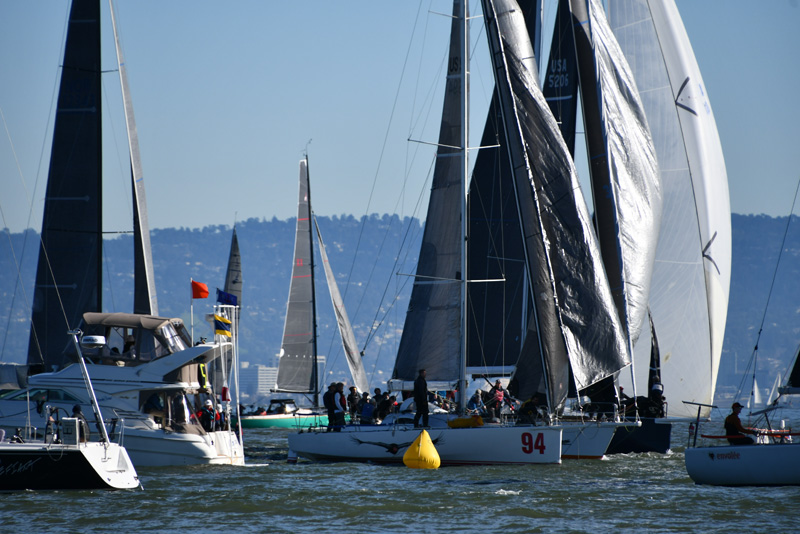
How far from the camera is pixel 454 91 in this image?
29328mm

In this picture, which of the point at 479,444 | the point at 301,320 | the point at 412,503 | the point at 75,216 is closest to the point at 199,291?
the point at 75,216

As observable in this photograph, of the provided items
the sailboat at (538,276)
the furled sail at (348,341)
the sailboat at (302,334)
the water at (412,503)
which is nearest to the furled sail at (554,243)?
the sailboat at (538,276)

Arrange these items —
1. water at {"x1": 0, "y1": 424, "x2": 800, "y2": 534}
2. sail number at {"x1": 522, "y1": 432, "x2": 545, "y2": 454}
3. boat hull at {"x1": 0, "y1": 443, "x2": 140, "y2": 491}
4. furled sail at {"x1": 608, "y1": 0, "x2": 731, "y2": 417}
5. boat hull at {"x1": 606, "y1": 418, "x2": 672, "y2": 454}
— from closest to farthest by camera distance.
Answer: water at {"x1": 0, "y1": 424, "x2": 800, "y2": 534}
boat hull at {"x1": 0, "y1": 443, "x2": 140, "y2": 491}
sail number at {"x1": 522, "y1": 432, "x2": 545, "y2": 454}
boat hull at {"x1": 606, "y1": 418, "x2": 672, "y2": 454}
furled sail at {"x1": 608, "y1": 0, "x2": 731, "y2": 417}

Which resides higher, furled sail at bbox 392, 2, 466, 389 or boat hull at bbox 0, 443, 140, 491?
furled sail at bbox 392, 2, 466, 389

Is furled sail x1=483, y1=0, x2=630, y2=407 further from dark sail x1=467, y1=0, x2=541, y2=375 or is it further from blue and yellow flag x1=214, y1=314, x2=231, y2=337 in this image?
blue and yellow flag x1=214, y1=314, x2=231, y2=337

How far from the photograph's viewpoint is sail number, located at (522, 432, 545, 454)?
23.8 metres

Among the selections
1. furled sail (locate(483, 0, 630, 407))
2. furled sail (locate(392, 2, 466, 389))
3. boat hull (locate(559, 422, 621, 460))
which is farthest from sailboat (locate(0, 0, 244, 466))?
boat hull (locate(559, 422, 621, 460))

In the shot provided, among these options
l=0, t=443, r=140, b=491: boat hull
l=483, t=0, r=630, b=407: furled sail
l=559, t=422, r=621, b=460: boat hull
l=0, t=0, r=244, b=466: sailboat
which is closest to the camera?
l=0, t=443, r=140, b=491: boat hull

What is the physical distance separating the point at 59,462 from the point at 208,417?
690cm

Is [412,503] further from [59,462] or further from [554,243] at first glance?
[554,243]

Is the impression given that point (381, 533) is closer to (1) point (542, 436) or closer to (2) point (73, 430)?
(2) point (73, 430)

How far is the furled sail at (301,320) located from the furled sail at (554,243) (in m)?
26.8

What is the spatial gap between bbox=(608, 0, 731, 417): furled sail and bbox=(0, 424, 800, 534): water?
6.94 metres

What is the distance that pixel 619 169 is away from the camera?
86.9ft
